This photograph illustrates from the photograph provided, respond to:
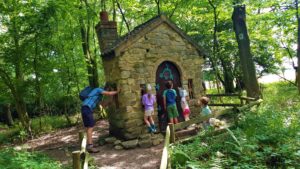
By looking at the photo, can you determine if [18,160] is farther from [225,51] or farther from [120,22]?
[225,51]

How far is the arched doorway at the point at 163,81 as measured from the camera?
33.8 ft

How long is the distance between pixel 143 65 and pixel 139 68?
206 millimetres

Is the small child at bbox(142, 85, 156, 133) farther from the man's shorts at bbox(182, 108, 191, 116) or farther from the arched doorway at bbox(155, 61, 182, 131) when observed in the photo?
the man's shorts at bbox(182, 108, 191, 116)

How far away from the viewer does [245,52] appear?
1290 cm

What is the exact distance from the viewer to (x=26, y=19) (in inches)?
446

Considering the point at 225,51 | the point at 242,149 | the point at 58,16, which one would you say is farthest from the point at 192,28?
the point at 242,149

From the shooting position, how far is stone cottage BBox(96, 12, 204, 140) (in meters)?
9.46

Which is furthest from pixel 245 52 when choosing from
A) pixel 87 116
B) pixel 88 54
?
pixel 88 54

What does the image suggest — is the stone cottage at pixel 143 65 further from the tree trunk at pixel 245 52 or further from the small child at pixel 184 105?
the tree trunk at pixel 245 52

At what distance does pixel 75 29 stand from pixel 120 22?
4.67 metres

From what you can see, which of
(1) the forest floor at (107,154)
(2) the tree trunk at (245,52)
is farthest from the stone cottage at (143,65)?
(2) the tree trunk at (245,52)

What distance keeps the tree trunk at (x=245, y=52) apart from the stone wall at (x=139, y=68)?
3.07 m

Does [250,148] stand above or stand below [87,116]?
below

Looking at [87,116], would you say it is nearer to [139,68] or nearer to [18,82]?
[139,68]
